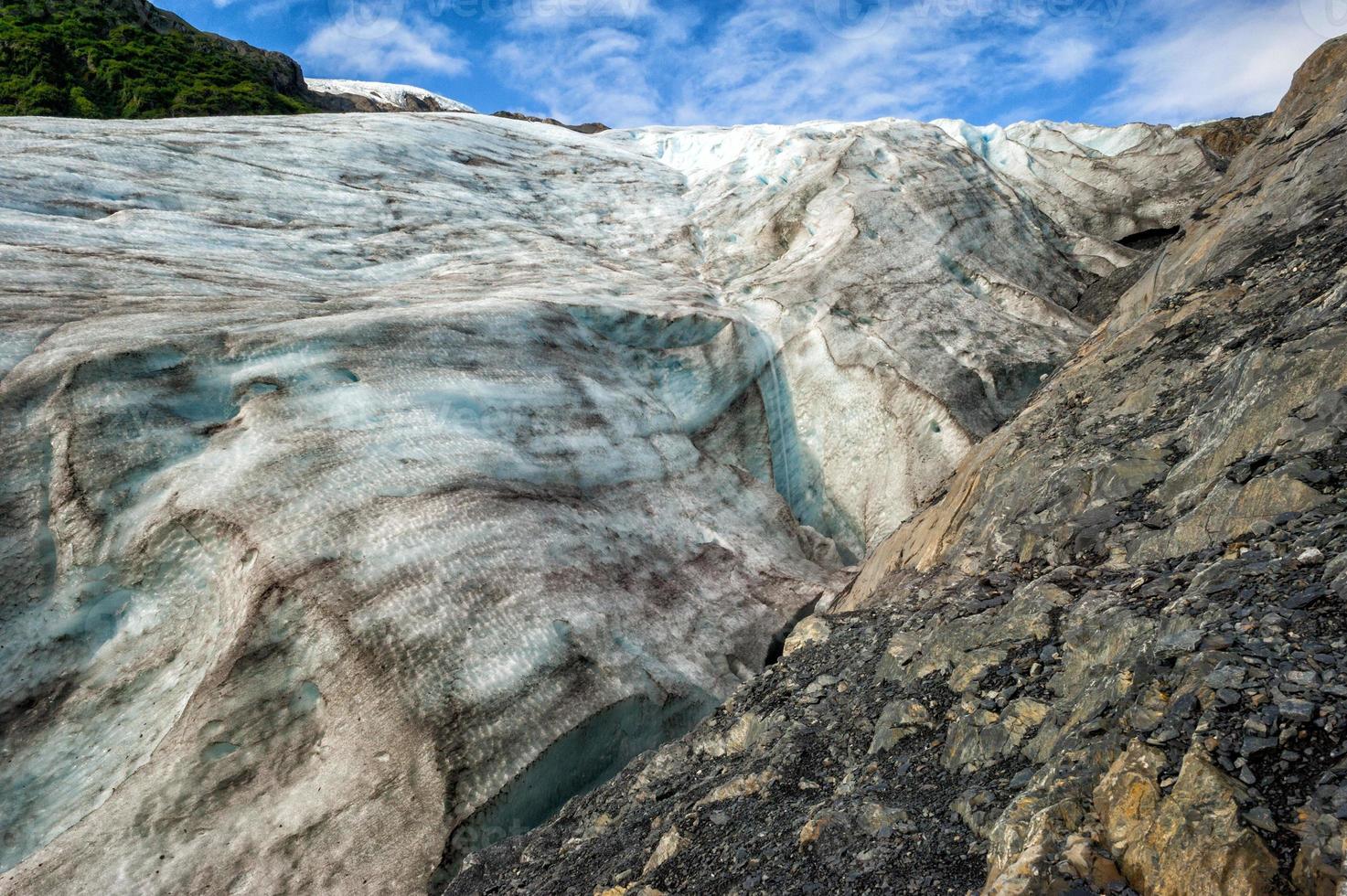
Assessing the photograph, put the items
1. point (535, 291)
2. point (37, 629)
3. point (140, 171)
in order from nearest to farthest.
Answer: point (37, 629) < point (535, 291) < point (140, 171)

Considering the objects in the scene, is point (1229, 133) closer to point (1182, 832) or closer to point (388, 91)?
point (1182, 832)

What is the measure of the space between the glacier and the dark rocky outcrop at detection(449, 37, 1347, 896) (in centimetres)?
151

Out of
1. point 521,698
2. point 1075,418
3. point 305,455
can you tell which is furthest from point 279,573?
point 1075,418

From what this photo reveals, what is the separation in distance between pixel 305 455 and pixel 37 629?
8.26 feet

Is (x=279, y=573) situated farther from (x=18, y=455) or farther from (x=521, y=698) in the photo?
(x=18, y=455)

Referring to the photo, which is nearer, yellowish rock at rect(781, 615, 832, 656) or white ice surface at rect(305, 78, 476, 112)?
yellowish rock at rect(781, 615, 832, 656)

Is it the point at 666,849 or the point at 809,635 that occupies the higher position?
the point at 809,635

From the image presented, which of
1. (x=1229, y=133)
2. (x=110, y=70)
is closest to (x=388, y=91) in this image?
(x=110, y=70)

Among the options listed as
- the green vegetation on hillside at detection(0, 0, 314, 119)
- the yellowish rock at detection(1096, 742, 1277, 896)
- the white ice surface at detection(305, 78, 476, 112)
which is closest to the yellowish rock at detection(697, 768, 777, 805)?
the yellowish rock at detection(1096, 742, 1277, 896)

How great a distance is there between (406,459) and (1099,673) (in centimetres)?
667

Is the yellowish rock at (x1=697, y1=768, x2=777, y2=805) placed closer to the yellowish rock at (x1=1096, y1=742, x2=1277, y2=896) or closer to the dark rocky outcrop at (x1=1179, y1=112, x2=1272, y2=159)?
the yellowish rock at (x1=1096, y1=742, x2=1277, y2=896)

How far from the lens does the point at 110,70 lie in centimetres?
3903

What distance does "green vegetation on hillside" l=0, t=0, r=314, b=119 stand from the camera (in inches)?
1433

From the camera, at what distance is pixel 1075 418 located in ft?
24.4
